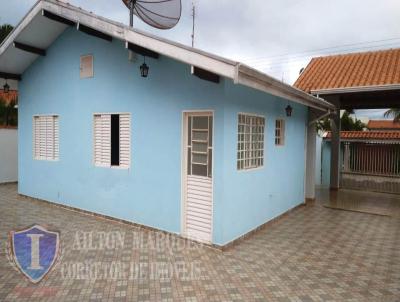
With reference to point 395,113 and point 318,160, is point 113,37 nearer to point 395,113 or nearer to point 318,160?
point 318,160

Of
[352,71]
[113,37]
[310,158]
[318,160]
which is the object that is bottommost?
[318,160]

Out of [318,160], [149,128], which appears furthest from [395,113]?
[149,128]

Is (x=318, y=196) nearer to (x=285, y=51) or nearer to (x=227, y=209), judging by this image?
(x=227, y=209)

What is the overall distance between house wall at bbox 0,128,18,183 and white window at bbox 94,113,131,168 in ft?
24.0

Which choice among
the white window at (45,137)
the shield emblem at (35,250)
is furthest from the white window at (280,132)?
the white window at (45,137)

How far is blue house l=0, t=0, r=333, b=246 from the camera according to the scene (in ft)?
19.9

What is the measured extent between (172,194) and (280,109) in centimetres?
389

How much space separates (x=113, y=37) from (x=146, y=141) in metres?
2.66

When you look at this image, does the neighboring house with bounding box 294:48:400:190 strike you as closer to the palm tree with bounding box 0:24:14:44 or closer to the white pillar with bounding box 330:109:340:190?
the white pillar with bounding box 330:109:340:190

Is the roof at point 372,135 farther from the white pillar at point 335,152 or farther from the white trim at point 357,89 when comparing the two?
the white trim at point 357,89

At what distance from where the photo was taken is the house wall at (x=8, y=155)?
13.1 metres

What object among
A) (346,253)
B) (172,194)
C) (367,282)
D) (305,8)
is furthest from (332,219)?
(305,8)

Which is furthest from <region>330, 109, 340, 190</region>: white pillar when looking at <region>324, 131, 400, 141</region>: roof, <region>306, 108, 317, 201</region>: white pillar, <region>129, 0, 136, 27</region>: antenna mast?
<region>129, 0, 136, 27</region>: antenna mast

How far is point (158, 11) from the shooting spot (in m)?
7.84
